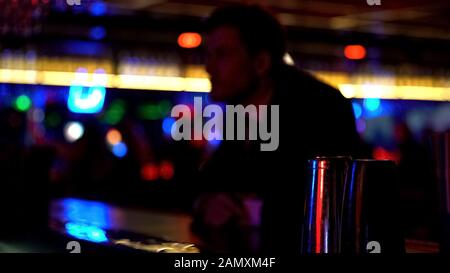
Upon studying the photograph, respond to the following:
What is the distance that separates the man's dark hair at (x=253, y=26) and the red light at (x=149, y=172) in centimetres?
641

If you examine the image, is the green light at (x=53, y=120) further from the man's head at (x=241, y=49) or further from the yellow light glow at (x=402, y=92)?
the man's head at (x=241, y=49)

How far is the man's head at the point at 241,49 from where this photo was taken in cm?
202

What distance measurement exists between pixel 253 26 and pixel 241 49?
7cm

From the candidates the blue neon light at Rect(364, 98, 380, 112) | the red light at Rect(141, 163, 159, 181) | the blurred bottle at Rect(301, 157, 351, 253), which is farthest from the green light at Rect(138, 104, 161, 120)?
the blurred bottle at Rect(301, 157, 351, 253)

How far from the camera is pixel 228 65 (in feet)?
6.75

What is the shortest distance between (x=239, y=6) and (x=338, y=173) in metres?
0.98

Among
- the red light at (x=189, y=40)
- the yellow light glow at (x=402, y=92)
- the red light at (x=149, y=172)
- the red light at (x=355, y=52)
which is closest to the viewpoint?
the red light at (x=189, y=40)

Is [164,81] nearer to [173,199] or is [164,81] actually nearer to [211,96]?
[173,199]

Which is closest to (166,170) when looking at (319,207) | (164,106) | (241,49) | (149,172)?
(149,172)

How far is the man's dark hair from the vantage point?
6.71 ft

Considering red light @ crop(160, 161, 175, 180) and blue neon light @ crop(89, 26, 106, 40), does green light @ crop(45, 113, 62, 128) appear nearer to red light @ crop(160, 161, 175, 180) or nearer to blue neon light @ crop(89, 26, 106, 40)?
red light @ crop(160, 161, 175, 180)

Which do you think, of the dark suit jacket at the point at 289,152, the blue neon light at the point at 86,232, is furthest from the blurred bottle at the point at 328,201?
the blue neon light at the point at 86,232

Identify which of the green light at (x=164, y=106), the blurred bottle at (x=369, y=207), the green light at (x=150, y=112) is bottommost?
the blurred bottle at (x=369, y=207)

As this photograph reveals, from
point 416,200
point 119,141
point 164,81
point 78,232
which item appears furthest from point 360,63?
point 119,141
